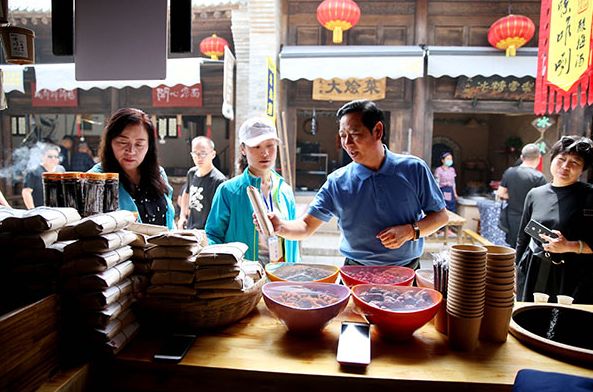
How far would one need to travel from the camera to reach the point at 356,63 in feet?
21.5

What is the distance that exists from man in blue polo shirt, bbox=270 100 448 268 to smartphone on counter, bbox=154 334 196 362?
906 mm

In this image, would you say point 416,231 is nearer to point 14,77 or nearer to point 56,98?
point 14,77

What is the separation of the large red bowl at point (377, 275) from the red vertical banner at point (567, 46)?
2473 millimetres

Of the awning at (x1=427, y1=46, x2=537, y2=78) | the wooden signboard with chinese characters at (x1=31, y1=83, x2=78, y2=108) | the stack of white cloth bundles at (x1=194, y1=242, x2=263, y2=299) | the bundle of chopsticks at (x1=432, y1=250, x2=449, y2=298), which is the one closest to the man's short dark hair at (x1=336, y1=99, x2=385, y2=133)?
the bundle of chopsticks at (x1=432, y1=250, x2=449, y2=298)

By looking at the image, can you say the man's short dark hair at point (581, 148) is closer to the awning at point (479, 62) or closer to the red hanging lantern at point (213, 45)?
the awning at point (479, 62)

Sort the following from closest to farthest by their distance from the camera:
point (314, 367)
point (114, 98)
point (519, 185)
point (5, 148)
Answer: point (314, 367) → point (519, 185) → point (114, 98) → point (5, 148)

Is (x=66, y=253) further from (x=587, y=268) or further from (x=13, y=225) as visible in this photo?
(x=587, y=268)

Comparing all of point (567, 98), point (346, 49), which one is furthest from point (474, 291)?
point (346, 49)

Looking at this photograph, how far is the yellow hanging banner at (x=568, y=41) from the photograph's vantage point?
301 centimetres

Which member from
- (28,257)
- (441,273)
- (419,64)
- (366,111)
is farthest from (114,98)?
(441,273)

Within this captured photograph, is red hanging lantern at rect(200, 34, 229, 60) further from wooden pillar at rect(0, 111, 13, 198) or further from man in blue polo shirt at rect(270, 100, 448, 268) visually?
→ man in blue polo shirt at rect(270, 100, 448, 268)

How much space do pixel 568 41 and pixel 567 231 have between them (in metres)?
1.56

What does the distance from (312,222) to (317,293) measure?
0.91 m

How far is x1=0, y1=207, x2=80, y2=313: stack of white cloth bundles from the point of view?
1.19m
